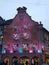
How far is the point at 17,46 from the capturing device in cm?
6825

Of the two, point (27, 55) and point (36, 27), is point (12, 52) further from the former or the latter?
point (36, 27)

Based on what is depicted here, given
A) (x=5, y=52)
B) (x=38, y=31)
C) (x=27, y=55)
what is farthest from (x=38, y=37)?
(x=5, y=52)

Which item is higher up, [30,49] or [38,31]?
[38,31]

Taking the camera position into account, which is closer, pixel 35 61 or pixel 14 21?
pixel 35 61

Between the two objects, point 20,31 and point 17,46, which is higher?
point 20,31

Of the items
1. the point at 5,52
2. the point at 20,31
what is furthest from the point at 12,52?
the point at 20,31

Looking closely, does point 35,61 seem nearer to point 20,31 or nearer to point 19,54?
point 19,54

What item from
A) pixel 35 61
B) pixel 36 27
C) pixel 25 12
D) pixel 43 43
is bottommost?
pixel 35 61

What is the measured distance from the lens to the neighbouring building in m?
66.3

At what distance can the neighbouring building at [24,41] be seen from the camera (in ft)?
218

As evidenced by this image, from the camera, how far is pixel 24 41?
67938 millimetres

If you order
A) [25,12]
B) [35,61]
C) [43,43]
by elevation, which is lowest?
[35,61]

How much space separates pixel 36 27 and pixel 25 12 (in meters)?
5.42

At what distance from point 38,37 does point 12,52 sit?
8481 mm
